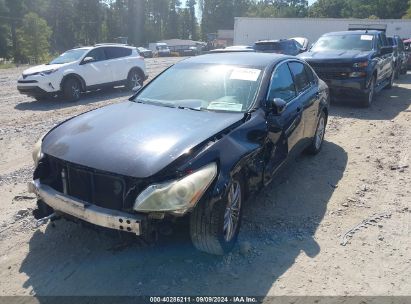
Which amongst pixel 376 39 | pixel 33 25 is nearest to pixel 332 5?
pixel 33 25

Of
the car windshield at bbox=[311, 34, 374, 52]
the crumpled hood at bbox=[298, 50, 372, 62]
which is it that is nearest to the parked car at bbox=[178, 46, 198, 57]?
the car windshield at bbox=[311, 34, 374, 52]

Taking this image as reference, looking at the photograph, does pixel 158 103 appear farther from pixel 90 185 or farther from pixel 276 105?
pixel 90 185

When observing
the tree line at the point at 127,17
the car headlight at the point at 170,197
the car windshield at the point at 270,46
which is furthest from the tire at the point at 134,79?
the tree line at the point at 127,17

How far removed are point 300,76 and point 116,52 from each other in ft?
29.3

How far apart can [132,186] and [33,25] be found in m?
38.2

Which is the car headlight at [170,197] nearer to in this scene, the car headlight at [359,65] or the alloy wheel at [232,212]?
the alloy wheel at [232,212]

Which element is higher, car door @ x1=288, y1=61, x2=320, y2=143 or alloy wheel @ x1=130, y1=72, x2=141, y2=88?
car door @ x1=288, y1=61, x2=320, y2=143

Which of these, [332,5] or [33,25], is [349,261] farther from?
[332,5]

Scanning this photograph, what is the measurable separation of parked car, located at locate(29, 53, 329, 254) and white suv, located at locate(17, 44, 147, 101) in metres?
7.38

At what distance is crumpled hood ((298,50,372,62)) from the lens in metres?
9.48

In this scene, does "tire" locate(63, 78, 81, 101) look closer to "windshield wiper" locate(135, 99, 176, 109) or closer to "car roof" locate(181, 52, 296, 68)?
"car roof" locate(181, 52, 296, 68)

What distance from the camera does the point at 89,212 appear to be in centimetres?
294

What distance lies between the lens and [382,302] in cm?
295

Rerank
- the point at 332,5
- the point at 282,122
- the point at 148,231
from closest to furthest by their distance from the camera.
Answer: the point at 148,231
the point at 282,122
the point at 332,5
